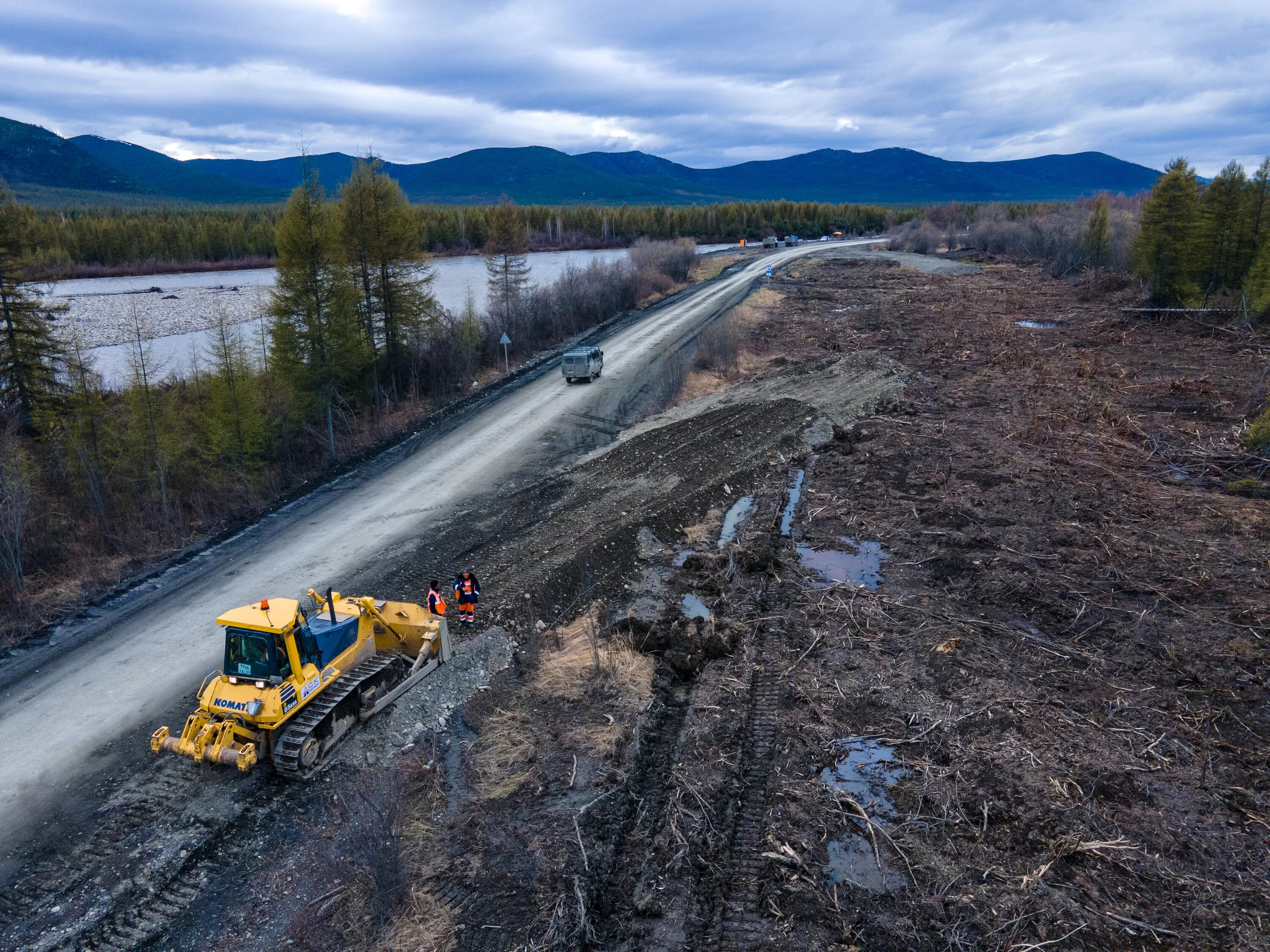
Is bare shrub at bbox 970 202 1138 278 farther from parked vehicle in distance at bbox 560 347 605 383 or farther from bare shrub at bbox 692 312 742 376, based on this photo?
parked vehicle in distance at bbox 560 347 605 383

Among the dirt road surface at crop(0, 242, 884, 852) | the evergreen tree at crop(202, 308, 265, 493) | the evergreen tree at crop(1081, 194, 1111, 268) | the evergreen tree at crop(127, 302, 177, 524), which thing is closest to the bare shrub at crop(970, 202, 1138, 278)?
the evergreen tree at crop(1081, 194, 1111, 268)

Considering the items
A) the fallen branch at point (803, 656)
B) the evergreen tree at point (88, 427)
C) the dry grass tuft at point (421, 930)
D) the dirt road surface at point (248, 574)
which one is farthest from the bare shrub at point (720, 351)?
Result: the dry grass tuft at point (421, 930)

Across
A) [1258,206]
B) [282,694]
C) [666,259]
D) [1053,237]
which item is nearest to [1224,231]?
[1258,206]

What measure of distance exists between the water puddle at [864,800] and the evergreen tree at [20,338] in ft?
81.3

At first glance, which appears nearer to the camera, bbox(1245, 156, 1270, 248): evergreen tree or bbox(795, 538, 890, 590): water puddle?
bbox(795, 538, 890, 590): water puddle

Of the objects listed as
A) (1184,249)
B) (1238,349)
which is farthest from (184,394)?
(1184,249)

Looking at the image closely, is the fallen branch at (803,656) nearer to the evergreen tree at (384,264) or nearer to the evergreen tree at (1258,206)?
the evergreen tree at (384,264)

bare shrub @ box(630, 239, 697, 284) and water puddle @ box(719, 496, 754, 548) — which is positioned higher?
bare shrub @ box(630, 239, 697, 284)

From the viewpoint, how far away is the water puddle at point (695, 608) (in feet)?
45.7

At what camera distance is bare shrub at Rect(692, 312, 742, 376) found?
32.4 m

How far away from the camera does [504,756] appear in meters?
10.0

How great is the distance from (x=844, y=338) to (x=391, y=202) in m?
22.9

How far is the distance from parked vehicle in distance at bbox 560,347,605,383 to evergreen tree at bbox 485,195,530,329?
744cm

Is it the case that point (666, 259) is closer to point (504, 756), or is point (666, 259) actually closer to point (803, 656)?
point (803, 656)
